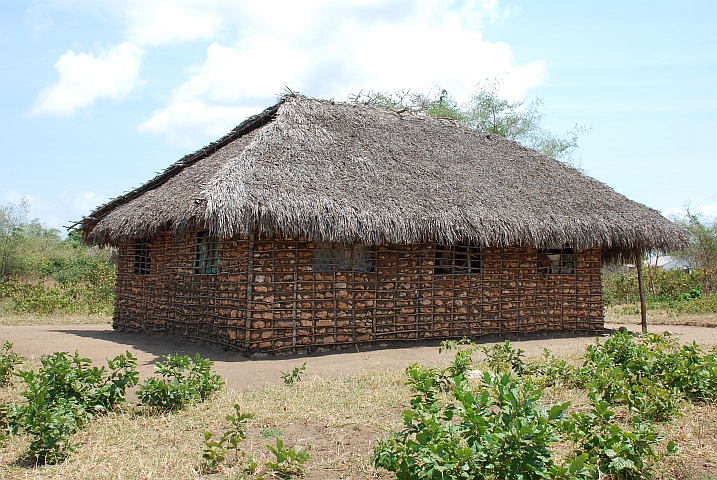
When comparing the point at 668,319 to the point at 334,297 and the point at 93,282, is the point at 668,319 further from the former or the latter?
the point at 93,282

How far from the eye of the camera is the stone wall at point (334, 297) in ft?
27.8

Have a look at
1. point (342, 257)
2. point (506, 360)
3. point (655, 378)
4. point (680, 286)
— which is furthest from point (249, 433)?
point (680, 286)

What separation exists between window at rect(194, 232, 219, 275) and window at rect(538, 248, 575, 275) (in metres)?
5.72

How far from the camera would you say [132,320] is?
11711 millimetres

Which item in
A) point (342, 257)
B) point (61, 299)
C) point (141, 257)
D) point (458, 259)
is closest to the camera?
point (342, 257)

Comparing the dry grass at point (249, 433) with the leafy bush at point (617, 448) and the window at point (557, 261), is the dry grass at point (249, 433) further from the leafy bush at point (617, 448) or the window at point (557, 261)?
the window at point (557, 261)

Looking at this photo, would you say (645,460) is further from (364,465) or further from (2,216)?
(2,216)

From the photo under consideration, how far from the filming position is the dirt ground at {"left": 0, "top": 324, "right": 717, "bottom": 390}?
287 inches

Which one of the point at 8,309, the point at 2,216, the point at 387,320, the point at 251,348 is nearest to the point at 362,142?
the point at 387,320

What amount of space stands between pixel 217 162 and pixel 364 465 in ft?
24.3

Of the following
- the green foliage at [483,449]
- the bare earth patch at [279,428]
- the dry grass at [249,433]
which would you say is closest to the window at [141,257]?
the bare earth patch at [279,428]

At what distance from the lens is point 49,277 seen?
21.8m

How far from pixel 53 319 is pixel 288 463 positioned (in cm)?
1240

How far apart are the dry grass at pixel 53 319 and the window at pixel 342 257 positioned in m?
7.60
